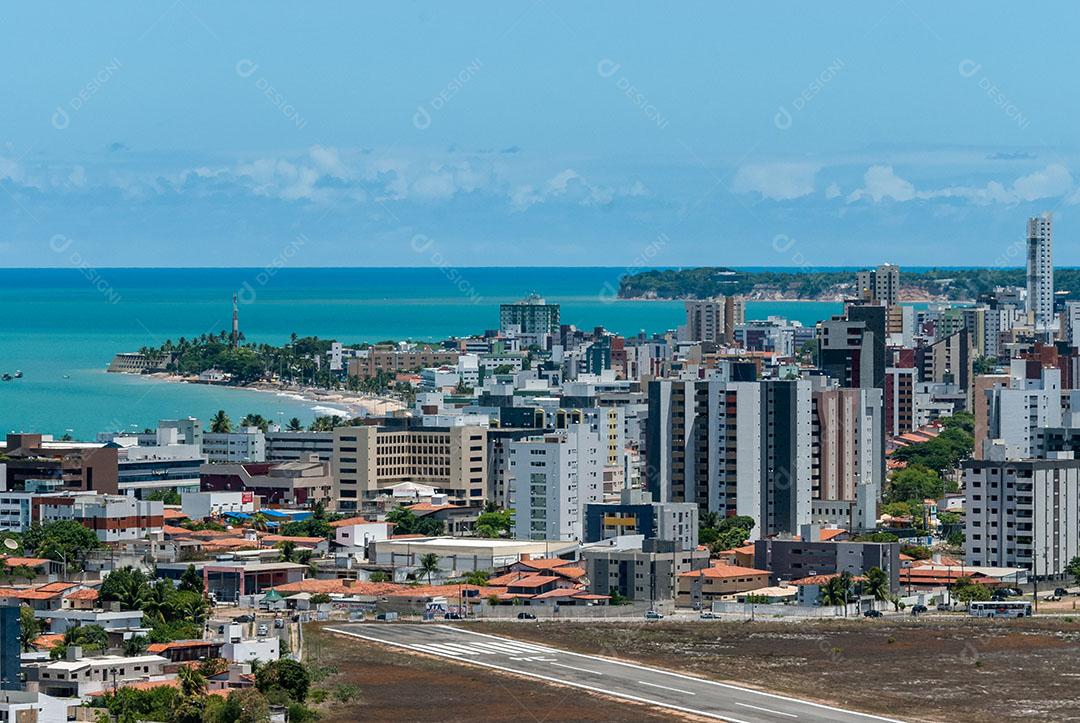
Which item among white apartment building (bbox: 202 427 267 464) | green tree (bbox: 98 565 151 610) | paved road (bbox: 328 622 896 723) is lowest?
paved road (bbox: 328 622 896 723)

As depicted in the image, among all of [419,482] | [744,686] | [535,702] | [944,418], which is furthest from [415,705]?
[944,418]

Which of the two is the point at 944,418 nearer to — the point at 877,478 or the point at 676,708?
the point at 877,478

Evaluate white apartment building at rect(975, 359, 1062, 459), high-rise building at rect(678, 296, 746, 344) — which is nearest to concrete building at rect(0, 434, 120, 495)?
white apartment building at rect(975, 359, 1062, 459)

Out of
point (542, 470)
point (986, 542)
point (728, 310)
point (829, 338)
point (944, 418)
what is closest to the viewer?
point (986, 542)

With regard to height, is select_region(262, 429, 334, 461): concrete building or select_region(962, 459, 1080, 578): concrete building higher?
select_region(262, 429, 334, 461): concrete building

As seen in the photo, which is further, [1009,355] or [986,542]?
[1009,355]

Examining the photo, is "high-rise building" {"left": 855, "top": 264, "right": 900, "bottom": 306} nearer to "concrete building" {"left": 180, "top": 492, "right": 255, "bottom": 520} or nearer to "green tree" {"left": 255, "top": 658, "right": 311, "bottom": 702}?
"concrete building" {"left": 180, "top": 492, "right": 255, "bottom": 520}
